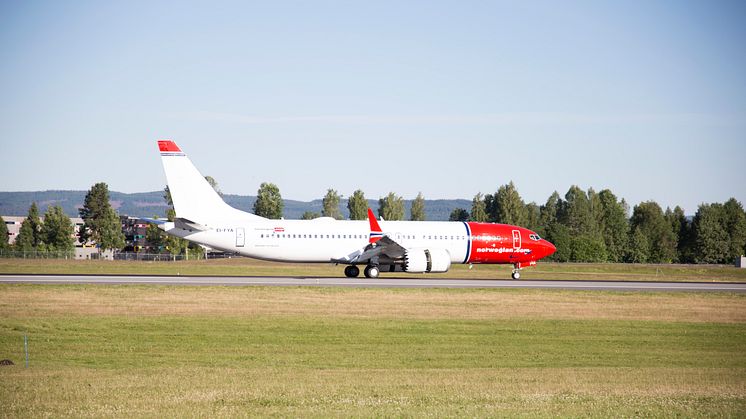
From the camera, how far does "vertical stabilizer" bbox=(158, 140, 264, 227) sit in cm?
5031

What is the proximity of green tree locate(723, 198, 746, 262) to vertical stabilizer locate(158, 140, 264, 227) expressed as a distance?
91.0m

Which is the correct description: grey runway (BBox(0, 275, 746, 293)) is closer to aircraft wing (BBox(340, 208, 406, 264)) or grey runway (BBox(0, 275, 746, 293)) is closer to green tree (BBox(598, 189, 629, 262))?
aircraft wing (BBox(340, 208, 406, 264))

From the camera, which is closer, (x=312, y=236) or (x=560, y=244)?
(x=312, y=236)

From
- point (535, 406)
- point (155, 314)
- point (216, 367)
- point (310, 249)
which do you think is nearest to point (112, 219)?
point (310, 249)

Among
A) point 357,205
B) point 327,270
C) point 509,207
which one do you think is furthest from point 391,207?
point 327,270

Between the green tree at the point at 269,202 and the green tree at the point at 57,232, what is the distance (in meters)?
25.6

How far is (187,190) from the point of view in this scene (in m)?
50.4

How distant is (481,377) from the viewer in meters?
21.9

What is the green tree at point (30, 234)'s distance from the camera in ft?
409

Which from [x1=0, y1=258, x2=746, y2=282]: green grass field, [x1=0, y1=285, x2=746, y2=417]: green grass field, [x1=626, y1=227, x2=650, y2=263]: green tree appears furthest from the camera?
[x1=626, y1=227, x2=650, y2=263]: green tree

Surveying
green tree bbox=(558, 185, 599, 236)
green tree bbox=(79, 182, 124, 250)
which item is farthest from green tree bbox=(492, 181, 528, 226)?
green tree bbox=(79, 182, 124, 250)

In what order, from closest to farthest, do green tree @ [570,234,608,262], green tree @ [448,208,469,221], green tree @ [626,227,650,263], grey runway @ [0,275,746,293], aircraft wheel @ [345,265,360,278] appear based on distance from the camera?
grey runway @ [0,275,746,293]
aircraft wheel @ [345,265,360,278]
green tree @ [570,234,608,262]
green tree @ [626,227,650,263]
green tree @ [448,208,469,221]

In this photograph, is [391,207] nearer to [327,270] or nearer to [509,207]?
[509,207]

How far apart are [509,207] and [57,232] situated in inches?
2493
